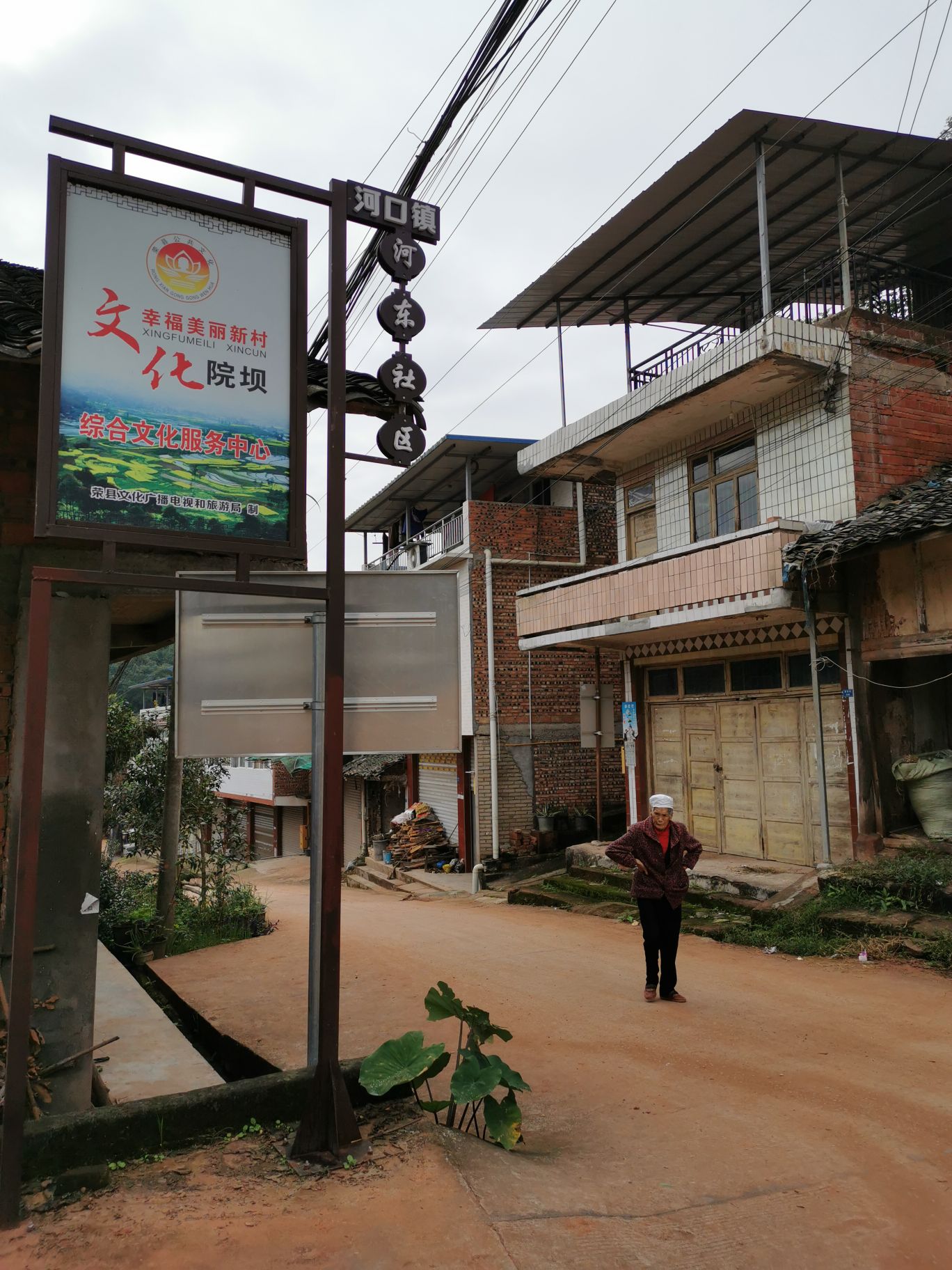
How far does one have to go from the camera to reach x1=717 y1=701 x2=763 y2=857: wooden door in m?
13.2

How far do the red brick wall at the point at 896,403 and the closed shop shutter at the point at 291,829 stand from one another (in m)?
24.7

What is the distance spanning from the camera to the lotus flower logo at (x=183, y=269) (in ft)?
13.6

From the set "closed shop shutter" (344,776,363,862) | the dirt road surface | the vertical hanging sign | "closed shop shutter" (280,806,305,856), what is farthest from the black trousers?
"closed shop shutter" (280,806,305,856)

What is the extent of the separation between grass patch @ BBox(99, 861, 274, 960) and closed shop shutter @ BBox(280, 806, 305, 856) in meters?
19.6

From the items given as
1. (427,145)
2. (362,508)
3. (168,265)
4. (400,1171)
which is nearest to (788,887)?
(400,1171)

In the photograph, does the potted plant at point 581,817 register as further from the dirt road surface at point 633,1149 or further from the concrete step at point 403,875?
the dirt road surface at point 633,1149

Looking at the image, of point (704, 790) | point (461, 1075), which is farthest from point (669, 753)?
point (461, 1075)

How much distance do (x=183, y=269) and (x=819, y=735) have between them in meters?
9.44

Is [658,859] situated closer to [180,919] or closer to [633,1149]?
[633,1149]

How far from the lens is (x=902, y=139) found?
1130cm

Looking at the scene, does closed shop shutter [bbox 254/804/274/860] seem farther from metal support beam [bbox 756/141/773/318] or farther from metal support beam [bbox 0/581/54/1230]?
metal support beam [bbox 0/581/54/1230]

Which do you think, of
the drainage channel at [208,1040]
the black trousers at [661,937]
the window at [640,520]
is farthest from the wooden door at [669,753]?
the drainage channel at [208,1040]

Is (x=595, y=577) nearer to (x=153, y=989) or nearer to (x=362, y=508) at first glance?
(x=153, y=989)

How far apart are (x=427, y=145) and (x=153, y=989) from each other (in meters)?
8.24
